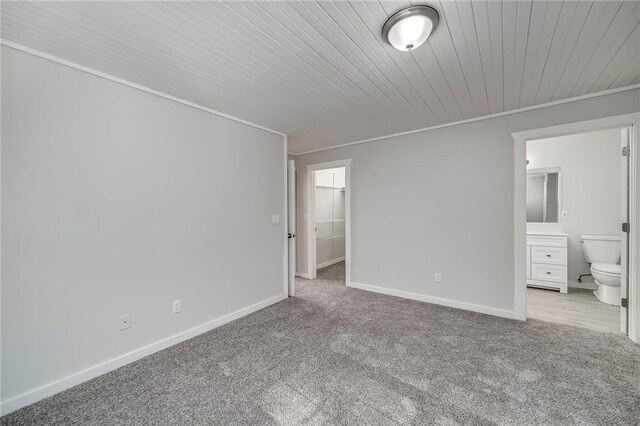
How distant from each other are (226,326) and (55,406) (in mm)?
1291

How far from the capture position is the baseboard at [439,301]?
2.87 m

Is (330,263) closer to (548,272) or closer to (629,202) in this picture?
(548,272)

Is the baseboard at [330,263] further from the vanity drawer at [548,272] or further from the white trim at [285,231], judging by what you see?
the vanity drawer at [548,272]

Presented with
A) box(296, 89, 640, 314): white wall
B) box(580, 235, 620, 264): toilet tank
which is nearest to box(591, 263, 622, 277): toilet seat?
box(580, 235, 620, 264): toilet tank

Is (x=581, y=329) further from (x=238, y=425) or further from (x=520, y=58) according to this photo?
(x=238, y=425)

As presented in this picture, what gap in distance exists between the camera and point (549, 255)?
3717mm

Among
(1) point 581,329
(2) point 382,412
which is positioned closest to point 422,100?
(2) point 382,412

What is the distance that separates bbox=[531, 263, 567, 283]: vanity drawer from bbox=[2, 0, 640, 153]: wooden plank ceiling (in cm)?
255

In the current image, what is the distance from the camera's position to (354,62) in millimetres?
1829

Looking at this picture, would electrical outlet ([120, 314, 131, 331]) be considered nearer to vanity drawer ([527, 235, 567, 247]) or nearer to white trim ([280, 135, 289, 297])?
white trim ([280, 135, 289, 297])

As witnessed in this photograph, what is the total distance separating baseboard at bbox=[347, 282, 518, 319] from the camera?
2.87 m

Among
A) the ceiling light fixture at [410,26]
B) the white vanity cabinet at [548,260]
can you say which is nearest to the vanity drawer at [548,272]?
the white vanity cabinet at [548,260]

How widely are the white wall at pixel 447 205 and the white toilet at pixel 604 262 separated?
4.88ft

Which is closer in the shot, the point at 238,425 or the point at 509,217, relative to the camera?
the point at 238,425
